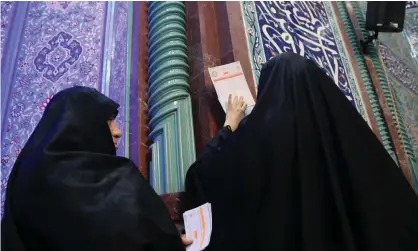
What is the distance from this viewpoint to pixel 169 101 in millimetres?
1602

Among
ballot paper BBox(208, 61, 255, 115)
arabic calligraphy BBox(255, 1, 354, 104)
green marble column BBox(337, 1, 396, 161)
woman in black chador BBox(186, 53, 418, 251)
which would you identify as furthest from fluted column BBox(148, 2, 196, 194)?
green marble column BBox(337, 1, 396, 161)

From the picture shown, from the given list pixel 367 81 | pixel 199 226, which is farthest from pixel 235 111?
pixel 367 81

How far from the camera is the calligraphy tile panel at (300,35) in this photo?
1.90 m

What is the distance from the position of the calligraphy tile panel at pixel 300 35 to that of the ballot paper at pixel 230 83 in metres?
0.13

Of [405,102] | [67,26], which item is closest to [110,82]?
[67,26]

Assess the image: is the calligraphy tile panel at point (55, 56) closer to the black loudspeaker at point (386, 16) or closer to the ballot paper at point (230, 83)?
the ballot paper at point (230, 83)

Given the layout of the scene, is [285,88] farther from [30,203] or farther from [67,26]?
[67,26]

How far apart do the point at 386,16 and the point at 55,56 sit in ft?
5.57

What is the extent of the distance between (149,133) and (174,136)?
0.42ft

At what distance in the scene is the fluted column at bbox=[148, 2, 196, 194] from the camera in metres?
1.49

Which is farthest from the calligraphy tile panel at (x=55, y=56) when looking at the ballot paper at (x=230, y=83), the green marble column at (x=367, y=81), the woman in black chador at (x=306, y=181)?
the green marble column at (x=367, y=81)

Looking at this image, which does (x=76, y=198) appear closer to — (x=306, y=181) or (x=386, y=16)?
(x=306, y=181)

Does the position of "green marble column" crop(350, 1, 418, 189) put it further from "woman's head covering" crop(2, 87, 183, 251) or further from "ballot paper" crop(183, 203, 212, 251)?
"woman's head covering" crop(2, 87, 183, 251)

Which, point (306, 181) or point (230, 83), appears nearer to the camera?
point (306, 181)
